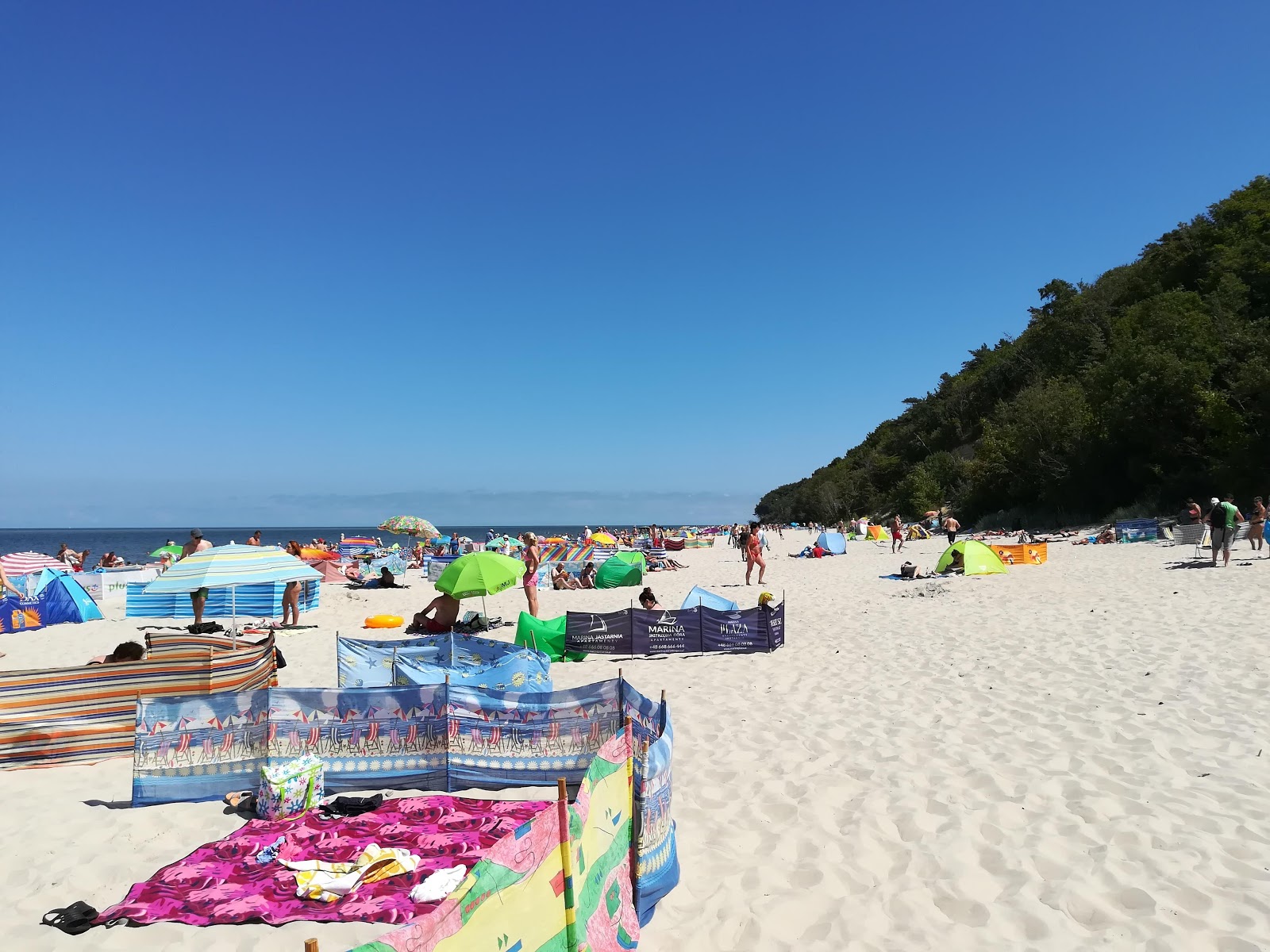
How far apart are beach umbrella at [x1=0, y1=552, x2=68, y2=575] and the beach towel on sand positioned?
20.0m

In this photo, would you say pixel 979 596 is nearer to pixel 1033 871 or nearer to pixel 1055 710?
pixel 1055 710

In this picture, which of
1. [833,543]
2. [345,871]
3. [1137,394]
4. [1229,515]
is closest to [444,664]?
[345,871]

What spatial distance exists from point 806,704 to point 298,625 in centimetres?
1187

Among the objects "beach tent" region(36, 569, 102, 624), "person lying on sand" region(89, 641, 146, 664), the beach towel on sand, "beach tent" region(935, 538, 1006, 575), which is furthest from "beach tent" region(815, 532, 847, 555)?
the beach towel on sand

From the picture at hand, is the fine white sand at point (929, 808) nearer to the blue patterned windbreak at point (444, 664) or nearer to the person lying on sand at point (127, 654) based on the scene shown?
the person lying on sand at point (127, 654)

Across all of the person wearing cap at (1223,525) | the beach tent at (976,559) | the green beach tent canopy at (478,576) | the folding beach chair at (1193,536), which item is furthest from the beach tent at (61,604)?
the folding beach chair at (1193,536)

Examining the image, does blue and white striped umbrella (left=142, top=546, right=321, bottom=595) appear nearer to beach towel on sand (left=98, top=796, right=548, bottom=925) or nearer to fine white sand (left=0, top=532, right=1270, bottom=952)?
fine white sand (left=0, top=532, right=1270, bottom=952)

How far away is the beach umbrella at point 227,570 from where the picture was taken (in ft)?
34.1

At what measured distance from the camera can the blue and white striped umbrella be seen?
34.1ft

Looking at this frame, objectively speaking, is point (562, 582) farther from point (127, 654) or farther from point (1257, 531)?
point (1257, 531)

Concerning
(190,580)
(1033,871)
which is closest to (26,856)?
(190,580)

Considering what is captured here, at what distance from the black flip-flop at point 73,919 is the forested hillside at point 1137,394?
1410 inches

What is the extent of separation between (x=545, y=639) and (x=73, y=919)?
7666 mm

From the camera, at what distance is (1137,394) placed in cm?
3375
